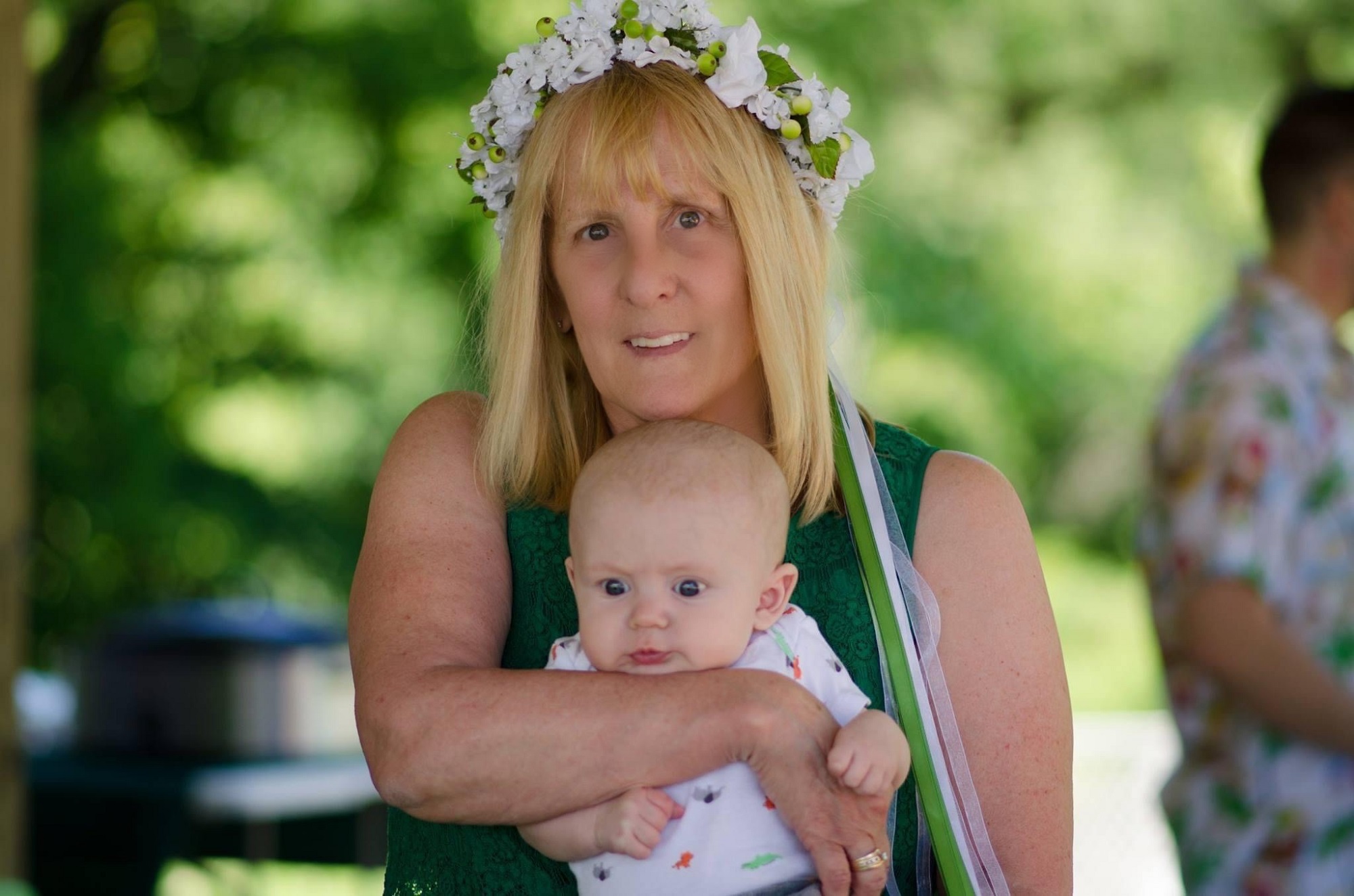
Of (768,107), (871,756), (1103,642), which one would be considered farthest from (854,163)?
(1103,642)

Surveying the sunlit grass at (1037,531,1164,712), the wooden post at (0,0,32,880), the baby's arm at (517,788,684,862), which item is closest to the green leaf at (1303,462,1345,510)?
the baby's arm at (517,788,684,862)

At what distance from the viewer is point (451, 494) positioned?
2051 millimetres

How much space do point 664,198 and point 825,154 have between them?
0.25 meters

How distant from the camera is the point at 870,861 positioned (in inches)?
67.1

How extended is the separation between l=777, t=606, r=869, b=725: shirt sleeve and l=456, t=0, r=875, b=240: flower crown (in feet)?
2.15

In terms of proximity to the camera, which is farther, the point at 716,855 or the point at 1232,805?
the point at 1232,805

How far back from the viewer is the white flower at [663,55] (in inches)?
80.7

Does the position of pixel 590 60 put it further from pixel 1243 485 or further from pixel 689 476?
pixel 1243 485

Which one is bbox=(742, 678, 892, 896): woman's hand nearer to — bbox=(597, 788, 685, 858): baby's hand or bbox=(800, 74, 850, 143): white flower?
bbox=(597, 788, 685, 858): baby's hand

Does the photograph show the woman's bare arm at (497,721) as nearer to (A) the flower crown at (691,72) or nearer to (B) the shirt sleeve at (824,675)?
(B) the shirt sleeve at (824,675)

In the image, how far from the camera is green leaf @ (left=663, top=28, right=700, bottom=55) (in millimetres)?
2074

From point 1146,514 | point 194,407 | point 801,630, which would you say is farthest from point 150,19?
point 801,630

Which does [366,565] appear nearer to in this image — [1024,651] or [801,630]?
[801,630]

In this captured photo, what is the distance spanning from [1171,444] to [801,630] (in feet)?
4.19
